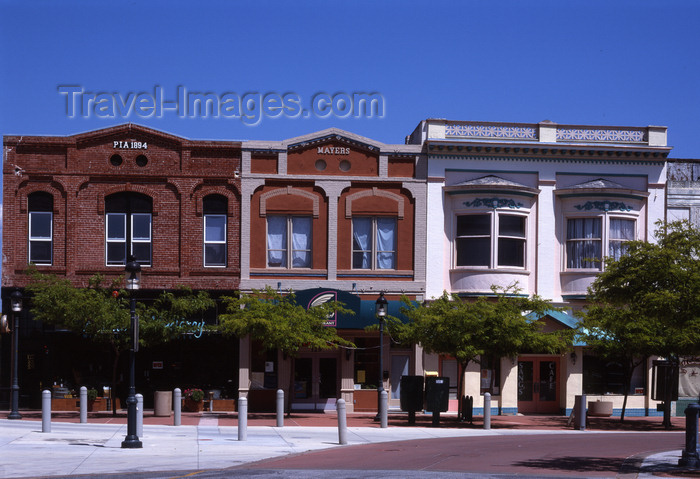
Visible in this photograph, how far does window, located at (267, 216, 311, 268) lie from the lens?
3170cm

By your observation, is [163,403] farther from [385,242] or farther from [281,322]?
[385,242]

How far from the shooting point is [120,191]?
1222 inches

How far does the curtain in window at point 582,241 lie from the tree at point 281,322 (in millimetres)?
9094

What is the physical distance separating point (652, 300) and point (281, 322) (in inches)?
442

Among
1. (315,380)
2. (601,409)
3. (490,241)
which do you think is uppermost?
(490,241)


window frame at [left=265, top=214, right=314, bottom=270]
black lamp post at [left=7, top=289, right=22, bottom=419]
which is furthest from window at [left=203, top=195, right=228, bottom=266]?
black lamp post at [left=7, top=289, right=22, bottom=419]

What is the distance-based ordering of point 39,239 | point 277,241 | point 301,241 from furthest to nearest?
1. point 301,241
2. point 277,241
3. point 39,239

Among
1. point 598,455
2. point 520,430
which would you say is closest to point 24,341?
point 520,430

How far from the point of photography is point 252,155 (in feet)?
104

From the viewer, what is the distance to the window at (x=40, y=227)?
30.8 m

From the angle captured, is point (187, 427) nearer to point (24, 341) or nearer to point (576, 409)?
point (24, 341)

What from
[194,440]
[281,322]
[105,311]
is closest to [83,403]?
[105,311]

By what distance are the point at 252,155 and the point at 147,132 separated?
371 centimetres

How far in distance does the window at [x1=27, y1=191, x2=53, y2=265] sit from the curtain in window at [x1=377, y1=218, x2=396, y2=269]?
37.4 ft
